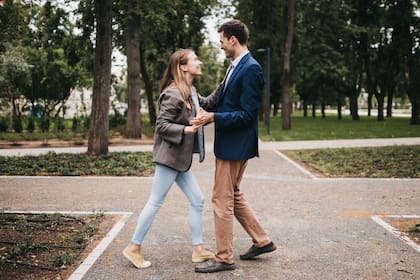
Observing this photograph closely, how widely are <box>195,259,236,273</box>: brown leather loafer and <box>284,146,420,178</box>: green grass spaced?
6107mm

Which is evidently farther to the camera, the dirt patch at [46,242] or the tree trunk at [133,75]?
the tree trunk at [133,75]

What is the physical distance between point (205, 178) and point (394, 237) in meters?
4.76

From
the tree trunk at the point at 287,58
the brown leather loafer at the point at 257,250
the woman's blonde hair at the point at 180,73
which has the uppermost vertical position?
the tree trunk at the point at 287,58

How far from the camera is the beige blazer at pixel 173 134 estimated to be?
3980mm

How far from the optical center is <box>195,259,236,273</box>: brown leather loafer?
4.07m

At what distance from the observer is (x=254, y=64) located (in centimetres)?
392

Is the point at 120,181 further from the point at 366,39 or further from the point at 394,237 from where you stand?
the point at 366,39

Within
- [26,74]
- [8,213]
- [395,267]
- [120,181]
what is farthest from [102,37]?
[26,74]

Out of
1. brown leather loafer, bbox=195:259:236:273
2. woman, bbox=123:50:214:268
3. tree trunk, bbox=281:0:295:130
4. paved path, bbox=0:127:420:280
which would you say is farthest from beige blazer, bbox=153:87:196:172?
tree trunk, bbox=281:0:295:130

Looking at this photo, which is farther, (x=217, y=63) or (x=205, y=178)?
(x=217, y=63)

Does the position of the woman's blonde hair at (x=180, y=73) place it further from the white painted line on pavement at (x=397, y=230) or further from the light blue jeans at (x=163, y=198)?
the white painted line on pavement at (x=397, y=230)

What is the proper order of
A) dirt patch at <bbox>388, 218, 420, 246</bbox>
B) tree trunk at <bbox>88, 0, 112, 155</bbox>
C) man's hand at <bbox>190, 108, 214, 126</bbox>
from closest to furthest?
man's hand at <bbox>190, 108, 214, 126</bbox>
dirt patch at <bbox>388, 218, 420, 246</bbox>
tree trunk at <bbox>88, 0, 112, 155</bbox>

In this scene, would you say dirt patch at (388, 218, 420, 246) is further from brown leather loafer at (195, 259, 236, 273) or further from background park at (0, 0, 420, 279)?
brown leather loafer at (195, 259, 236, 273)

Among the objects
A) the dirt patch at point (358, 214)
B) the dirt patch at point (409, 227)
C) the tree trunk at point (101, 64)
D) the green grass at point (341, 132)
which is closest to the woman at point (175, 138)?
the dirt patch at point (409, 227)
